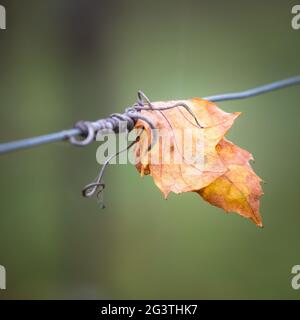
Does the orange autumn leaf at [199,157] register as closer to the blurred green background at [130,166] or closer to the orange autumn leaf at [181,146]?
the orange autumn leaf at [181,146]

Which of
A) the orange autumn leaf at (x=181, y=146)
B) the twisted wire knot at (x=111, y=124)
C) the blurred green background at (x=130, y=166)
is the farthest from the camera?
the blurred green background at (x=130, y=166)

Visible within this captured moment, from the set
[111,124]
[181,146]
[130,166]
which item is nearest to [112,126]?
[111,124]

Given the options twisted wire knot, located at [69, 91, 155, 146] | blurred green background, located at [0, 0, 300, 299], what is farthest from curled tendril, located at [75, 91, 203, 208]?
blurred green background, located at [0, 0, 300, 299]

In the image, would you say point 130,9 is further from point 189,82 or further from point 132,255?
point 132,255

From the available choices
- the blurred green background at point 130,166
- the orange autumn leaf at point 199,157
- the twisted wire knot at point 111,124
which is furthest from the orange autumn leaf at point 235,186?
the blurred green background at point 130,166

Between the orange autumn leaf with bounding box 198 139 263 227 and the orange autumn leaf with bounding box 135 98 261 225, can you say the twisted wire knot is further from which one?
the orange autumn leaf with bounding box 198 139 263 227

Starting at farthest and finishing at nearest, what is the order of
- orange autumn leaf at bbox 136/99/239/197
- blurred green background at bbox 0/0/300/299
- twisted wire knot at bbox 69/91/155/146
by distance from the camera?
blurred green background at bbox 0/0/300/299, orange autumn leaf at bbox 136/99/239/197, twisted wire knot at bbox 69/91/155/146

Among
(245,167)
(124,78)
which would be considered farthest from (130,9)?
(245,167)
